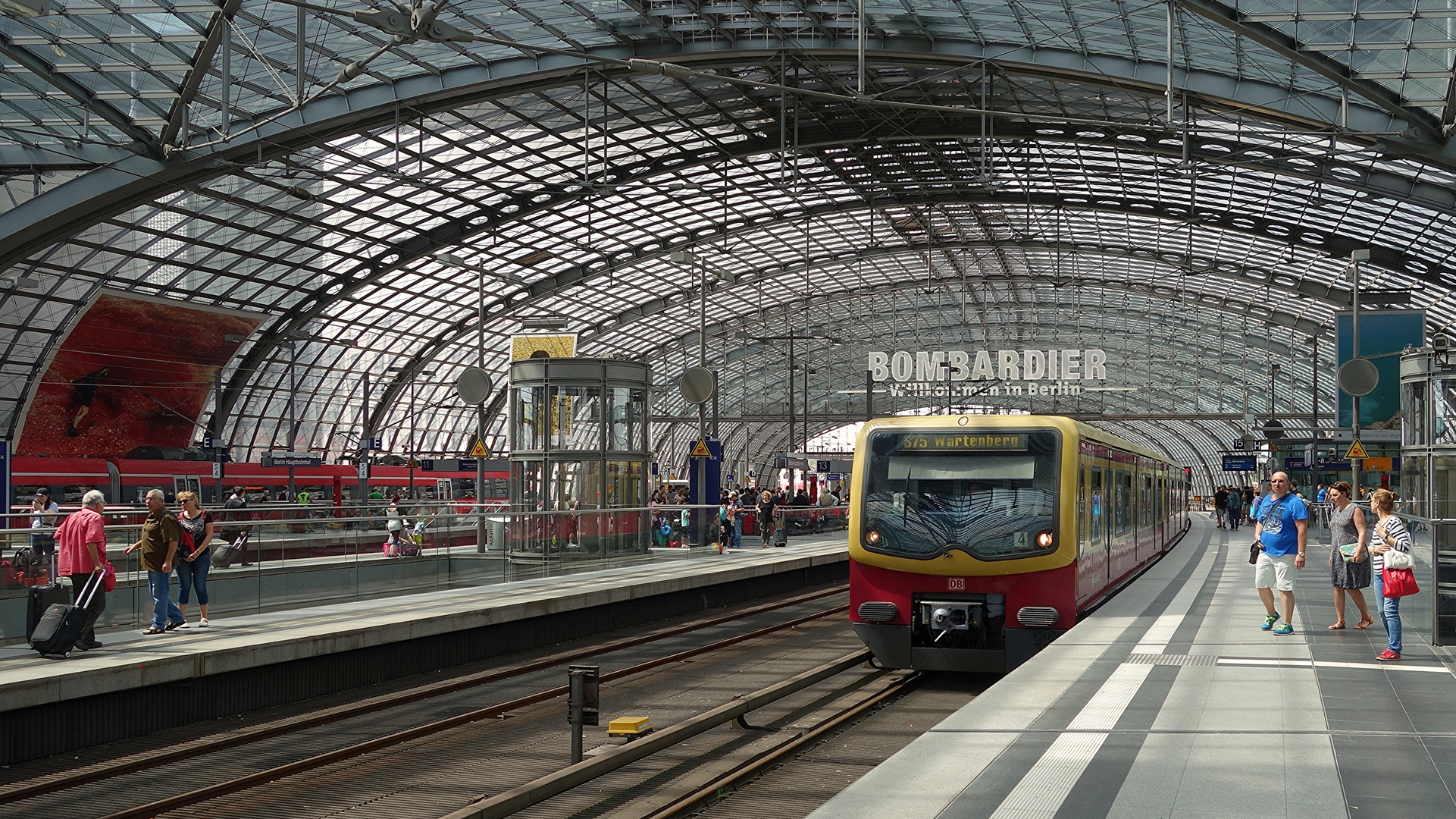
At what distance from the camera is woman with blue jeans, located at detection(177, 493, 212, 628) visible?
14672 millimetres

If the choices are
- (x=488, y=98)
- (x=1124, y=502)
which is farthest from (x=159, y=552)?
(x=488, y=98)

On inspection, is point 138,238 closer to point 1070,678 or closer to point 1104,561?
point 1104,561

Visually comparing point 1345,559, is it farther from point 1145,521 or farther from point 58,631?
point 58,631

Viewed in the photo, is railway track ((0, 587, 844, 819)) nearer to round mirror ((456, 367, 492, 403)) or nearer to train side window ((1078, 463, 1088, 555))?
train side window ((1078, 463, 1088, 555))

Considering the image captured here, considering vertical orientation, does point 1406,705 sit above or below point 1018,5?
below

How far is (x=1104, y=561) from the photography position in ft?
52.7

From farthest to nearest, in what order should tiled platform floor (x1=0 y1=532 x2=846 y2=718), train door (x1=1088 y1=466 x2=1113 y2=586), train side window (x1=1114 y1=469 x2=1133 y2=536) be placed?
train side window (x1=1114 y1=469 x2=1133 y2=536), train door (x1=1088 y1=466 x2=1113 y2=586), tiled platform floor (x1=0 y1=532 x2=846 y2=718)

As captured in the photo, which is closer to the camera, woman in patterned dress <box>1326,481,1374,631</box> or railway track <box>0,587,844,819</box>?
railway track <box>0,587,844,819</box>

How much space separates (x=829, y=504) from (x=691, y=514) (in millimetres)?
15720

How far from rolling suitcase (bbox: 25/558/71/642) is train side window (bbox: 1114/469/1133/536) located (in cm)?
1284

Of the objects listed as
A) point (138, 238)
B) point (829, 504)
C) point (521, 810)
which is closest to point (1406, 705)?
point (521, 810)

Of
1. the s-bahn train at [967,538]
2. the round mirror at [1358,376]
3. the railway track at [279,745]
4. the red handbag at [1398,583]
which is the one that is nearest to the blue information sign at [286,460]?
the railway track at [279,745]

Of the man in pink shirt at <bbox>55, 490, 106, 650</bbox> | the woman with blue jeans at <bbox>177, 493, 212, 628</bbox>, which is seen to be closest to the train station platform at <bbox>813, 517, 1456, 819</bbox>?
the man in pink shirt at <bbox>55, 490, 106, 650</bbox>

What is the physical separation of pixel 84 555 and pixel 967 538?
8.93m
